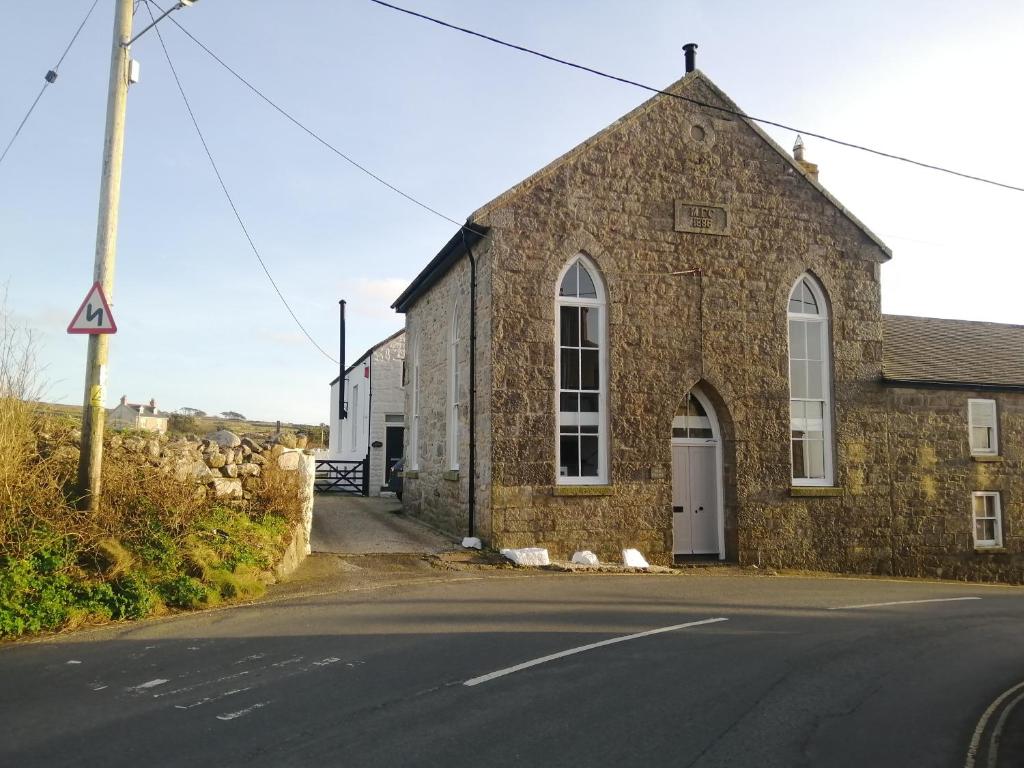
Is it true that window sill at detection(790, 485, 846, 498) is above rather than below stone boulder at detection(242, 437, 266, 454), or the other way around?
below

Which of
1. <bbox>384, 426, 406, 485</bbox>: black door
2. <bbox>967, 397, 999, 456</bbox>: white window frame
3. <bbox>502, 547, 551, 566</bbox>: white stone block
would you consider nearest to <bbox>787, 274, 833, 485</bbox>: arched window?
<bbox>967, 397, 999, 456</bbox>: white window frame

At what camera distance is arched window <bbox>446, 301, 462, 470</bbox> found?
56.9 ft

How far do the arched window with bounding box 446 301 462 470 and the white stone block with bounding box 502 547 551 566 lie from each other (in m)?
3.83

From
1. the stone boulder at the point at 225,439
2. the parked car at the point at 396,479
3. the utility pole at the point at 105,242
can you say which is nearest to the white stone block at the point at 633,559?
the stone boulder at the point at 225,439

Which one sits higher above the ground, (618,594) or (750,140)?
(750,140)

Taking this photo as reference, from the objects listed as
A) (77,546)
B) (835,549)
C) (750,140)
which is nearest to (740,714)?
(77,546)

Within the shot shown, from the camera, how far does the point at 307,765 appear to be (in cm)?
469

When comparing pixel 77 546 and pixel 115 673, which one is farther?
pixel 77 546

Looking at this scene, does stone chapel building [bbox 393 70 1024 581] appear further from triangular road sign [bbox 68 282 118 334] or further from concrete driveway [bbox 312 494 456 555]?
triangular road sign [bbox 68 282 118 334]

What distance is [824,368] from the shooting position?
1711 cm

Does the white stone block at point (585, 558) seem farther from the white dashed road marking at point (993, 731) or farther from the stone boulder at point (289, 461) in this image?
the white dashed road marking at point (993, 731)

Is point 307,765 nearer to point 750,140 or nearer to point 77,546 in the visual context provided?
point 77,546

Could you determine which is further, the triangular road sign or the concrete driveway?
the concrete driveway

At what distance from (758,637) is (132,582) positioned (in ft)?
22.5
